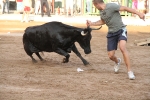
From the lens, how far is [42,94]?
7.57m

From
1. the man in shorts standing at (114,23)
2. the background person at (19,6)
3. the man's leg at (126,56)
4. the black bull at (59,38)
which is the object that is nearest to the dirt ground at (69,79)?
the man's leg at (126,56)

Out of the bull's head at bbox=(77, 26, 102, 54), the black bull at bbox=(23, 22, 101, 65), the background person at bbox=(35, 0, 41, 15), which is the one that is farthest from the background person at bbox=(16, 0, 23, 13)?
the bull's head at bbox=(77, 26, 102, 54)

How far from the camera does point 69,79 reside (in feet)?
29.9

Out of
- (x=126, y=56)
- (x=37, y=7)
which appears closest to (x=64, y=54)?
(x=126, y=56)

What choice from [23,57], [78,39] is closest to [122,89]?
[78,39]

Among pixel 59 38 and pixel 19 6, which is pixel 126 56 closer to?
pixel 59 38

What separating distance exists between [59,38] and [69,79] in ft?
6.95

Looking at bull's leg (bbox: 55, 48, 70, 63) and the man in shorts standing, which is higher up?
the man in shorts standing

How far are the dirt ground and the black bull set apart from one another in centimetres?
39

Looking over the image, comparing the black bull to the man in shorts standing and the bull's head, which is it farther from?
the man in shorts standing

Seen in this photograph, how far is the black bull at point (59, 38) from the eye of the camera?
35.8 ft

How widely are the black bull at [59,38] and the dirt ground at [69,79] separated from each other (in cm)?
39

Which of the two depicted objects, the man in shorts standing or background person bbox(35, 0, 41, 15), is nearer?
the man in shorts standing

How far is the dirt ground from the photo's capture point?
752cm
